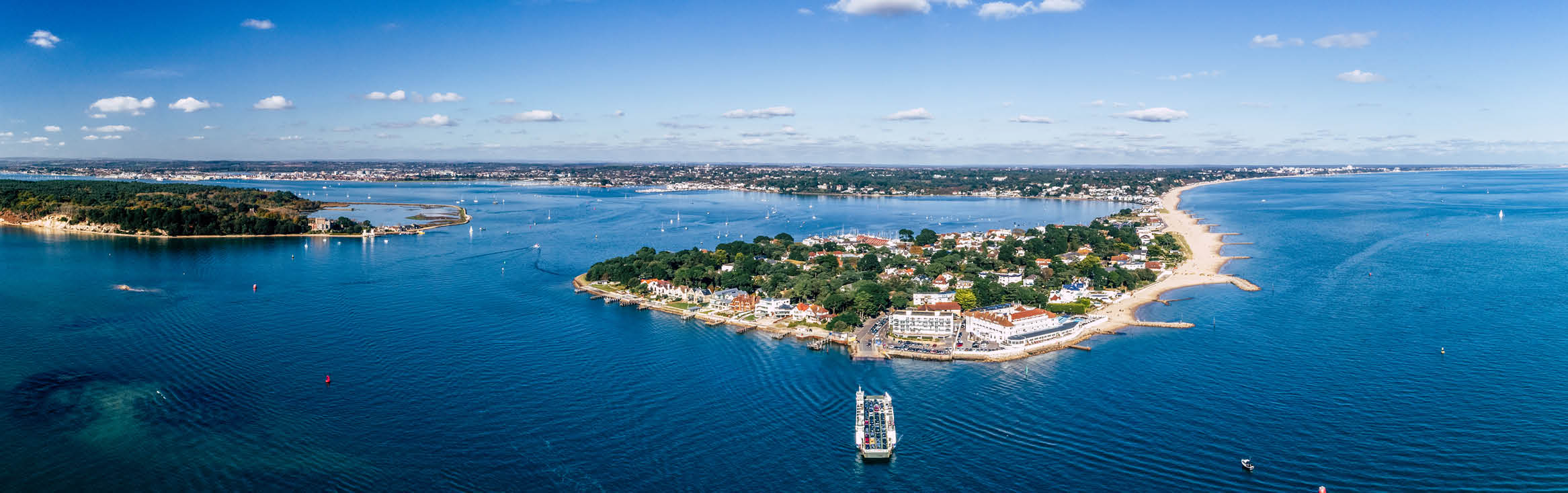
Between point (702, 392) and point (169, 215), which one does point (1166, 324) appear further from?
point (169, 215)

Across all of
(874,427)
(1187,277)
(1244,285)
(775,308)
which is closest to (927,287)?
(775,308)

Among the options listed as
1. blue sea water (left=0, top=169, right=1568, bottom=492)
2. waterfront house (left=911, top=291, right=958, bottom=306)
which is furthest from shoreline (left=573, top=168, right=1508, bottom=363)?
waterfront house (left=911, top=291, right=958, bottom=306)

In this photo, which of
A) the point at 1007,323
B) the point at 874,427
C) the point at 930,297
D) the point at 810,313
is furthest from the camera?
the point at 930,297

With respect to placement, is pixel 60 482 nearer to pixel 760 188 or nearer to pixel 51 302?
pixel 51 302

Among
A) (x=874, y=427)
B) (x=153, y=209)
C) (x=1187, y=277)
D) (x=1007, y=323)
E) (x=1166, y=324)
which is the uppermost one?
(x=153, y=209)

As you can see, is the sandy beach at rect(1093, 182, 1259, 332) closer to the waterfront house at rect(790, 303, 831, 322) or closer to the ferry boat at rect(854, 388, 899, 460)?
the waterfront house at rect(790, 303, 831, 322)

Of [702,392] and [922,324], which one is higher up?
[922,324]

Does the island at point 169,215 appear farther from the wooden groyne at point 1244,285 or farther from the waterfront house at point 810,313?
the wooden groyne at point 1244,285
